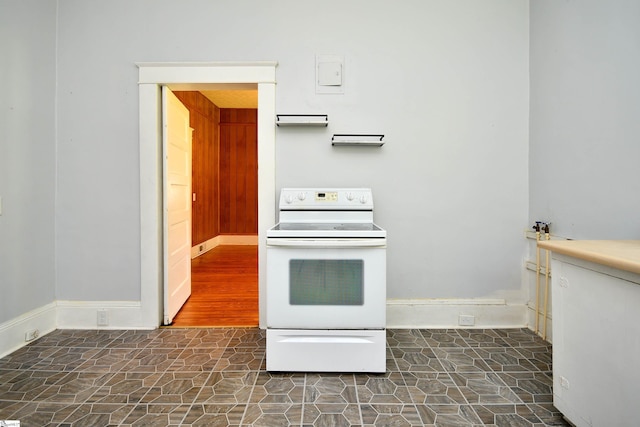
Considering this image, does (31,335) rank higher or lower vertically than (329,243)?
lower

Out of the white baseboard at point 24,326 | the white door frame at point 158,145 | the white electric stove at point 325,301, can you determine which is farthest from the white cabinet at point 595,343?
the white baseboard at point 24,326

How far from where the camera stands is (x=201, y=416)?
147 centimetres

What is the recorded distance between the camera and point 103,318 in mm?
2445

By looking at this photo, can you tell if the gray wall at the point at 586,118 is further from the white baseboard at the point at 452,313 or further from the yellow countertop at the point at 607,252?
the white baseboard at the point at 452,313

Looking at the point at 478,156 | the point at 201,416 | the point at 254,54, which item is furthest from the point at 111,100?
the point at 478,156

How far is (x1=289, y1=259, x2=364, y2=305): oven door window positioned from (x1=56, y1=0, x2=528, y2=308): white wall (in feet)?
2.62

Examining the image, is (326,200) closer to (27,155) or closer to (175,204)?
(175,204)

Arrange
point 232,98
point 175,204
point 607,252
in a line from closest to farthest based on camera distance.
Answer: point 607,252 → point 175,204 → point 232,98

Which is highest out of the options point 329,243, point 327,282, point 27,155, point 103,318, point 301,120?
point 301,120

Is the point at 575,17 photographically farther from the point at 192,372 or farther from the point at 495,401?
the point at 192,372

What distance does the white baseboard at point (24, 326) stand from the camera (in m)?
2.03

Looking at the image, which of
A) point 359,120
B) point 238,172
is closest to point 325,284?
point 359,120

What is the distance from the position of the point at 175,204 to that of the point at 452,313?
2458mm

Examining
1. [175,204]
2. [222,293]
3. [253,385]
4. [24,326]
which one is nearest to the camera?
[253,385]
